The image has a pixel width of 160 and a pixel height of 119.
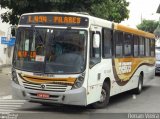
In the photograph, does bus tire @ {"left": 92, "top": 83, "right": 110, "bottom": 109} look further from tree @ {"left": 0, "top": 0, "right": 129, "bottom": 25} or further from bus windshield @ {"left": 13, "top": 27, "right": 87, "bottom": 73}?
tree @ {"left": 0, "top": 0, "right": 129, "bottom": 25}

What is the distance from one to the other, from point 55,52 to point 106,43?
7.05 ft

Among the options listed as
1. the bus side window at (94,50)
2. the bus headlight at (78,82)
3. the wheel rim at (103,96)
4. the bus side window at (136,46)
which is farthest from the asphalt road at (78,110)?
the bus side window at (136,46)

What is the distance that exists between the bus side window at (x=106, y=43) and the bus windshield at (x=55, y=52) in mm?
1368

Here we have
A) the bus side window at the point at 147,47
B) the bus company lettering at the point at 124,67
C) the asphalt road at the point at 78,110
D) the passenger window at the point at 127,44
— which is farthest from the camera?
the bus side window at the point at 147,47

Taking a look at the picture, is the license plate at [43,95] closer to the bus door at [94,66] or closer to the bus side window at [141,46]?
the bus door at [94,66]

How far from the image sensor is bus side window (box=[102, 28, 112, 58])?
1302cm

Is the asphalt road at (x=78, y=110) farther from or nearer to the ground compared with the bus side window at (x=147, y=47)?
nearer to the ground

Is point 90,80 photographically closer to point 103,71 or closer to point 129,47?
point 103,71

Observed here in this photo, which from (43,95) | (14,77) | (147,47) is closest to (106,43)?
(43,95)

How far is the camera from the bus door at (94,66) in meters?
11.8

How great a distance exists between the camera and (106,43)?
523 inches

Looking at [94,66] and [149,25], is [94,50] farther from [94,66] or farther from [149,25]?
[149,25]

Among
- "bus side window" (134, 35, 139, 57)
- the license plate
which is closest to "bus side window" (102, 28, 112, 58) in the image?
the license plate

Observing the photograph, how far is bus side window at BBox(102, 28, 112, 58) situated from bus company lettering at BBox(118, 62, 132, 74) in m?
1.21
